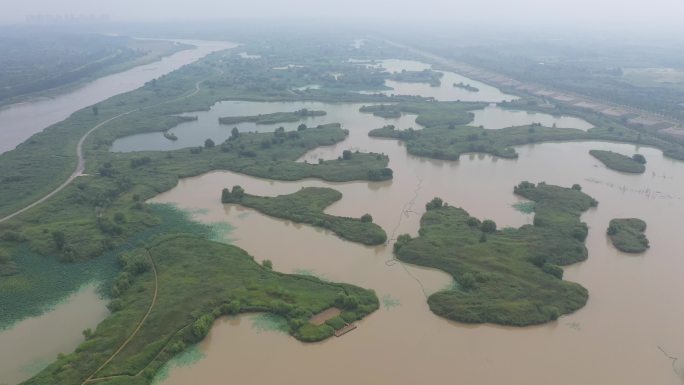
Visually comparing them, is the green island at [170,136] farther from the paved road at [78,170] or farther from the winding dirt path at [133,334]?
the winding dirt path at [133,334]

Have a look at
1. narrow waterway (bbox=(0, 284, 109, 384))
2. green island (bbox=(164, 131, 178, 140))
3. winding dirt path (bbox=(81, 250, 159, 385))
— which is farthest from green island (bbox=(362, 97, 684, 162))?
narrow waterway (bbox=(0, 284, 109, 384))

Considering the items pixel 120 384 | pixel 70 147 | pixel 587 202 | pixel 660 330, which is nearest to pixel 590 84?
pixel 587 202

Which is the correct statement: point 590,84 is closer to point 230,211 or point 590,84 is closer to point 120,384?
point 230,211

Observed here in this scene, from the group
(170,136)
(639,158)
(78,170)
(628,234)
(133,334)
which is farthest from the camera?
(170,136)

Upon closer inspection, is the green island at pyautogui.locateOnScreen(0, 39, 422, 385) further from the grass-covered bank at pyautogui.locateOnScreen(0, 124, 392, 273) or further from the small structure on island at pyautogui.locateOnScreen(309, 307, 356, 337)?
the small structure on island at pyautogui.locateOnScreen(309, 307, 356, 337)

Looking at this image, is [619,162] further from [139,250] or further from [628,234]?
[139,250]

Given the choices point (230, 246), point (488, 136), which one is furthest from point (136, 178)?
point (488, 136)

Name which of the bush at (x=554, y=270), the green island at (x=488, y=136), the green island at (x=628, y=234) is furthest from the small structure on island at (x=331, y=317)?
the green island at (x=488, y=136)
